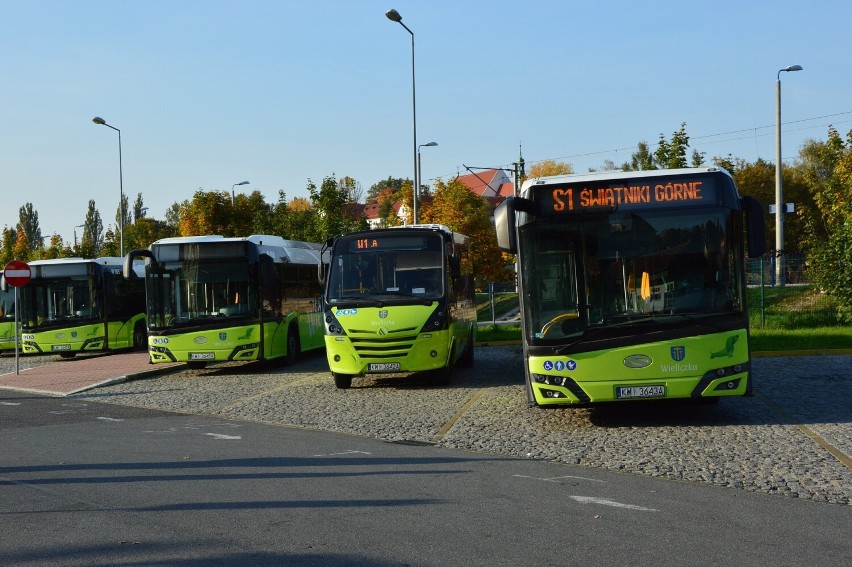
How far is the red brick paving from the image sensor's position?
813 inches

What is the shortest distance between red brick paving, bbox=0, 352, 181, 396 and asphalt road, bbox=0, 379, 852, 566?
30.4 feet

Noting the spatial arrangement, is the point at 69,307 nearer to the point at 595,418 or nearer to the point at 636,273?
the point at 595,418

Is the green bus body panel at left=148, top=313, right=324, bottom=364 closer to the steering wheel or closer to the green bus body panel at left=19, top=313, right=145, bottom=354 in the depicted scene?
the green bus body panel at left=19, top=313, right=145, bottom=354

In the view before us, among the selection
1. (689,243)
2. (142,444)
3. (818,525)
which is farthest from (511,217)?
(818,525)

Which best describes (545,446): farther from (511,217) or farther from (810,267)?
(810,267)

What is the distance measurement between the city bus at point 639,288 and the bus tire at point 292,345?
40.4ft

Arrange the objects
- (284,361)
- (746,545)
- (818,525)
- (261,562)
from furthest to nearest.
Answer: (284,361) < (818,525) < (746,545) < (261,562)

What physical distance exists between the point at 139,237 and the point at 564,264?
7622cm

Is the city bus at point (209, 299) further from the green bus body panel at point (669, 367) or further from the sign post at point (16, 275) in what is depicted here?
the green bus body panel at point (669, 367)

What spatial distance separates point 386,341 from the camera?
1755 cm

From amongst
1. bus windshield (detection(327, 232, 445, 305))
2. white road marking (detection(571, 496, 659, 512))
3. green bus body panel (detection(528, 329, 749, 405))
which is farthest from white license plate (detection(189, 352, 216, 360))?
white road marking (detection(571, 496, 659, 512))

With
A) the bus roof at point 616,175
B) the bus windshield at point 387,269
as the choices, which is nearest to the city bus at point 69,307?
the bus windshield at point 387,269

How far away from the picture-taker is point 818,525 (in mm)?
7305

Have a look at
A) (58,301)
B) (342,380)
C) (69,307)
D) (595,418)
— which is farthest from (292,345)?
(595,418)
